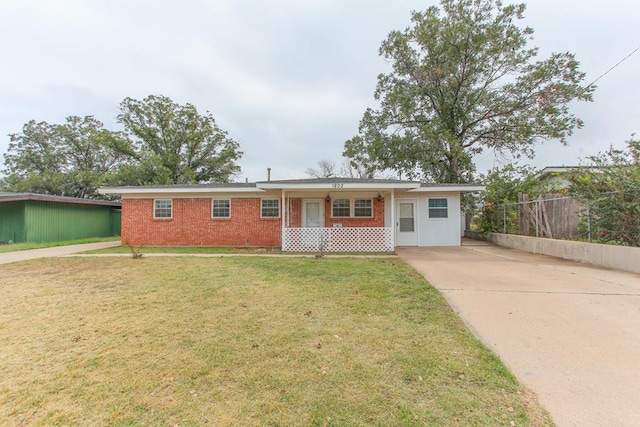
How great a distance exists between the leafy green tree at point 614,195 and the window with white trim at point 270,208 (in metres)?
10.4

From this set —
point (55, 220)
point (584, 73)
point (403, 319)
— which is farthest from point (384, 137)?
point (55, 220)

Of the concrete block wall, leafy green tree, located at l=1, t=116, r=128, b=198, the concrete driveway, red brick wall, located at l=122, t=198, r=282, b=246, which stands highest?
leafy green tree, located at l=1, t=116, r=128, b=198

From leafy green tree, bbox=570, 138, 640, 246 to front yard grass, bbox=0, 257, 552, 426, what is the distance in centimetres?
611

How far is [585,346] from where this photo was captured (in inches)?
126

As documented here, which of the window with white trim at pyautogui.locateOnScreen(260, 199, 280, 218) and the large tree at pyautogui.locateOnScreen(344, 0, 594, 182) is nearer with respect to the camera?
the window with white trim at pyautogui.locateOnScreen(260, 199, 280, 218)

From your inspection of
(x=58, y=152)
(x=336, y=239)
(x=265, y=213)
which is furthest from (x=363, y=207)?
(x=58, y=152)

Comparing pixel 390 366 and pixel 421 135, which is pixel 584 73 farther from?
pixel 390 366

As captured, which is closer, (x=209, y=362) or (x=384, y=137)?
(x=209, y=362)

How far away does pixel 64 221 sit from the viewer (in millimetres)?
17281

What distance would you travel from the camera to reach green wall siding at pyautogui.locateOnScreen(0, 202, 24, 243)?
1545 centimetres

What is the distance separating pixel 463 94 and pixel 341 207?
13.7 metres

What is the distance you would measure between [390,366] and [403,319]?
4.28ft

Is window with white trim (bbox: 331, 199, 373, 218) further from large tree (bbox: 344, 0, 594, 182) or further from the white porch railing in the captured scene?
large tree (bbox: 344, 0, 594, 182)

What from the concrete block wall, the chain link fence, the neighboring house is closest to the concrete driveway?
the concrete block wall
